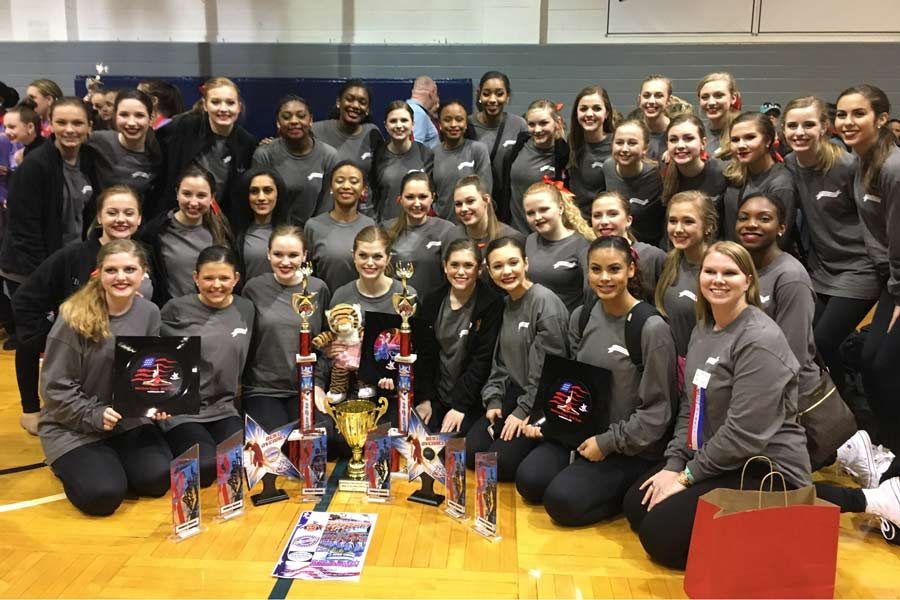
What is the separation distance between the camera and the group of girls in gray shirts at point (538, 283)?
10.4 feet

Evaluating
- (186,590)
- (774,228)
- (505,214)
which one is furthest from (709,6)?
(186,590)

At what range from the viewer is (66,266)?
4066 mm

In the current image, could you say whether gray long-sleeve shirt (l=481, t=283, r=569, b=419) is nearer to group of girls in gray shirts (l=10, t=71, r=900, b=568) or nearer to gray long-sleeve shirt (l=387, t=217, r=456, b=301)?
group of girls in gray shirts (l=10, t=71, r=900, b=568)

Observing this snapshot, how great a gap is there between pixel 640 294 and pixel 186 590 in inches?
94.9

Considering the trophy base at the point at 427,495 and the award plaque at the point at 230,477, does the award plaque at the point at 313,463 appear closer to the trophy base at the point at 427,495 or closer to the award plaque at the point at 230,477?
the award plaque at the point at 230,477

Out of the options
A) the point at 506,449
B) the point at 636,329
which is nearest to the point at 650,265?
the point at 636,329

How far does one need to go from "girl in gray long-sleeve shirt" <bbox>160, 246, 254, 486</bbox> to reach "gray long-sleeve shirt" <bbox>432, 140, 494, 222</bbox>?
5.88 feet

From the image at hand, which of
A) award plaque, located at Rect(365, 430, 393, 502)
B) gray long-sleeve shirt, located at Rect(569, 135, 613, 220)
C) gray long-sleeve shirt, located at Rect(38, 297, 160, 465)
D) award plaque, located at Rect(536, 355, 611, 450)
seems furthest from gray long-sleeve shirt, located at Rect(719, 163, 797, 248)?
gray long-sleeve shirt, located at Rect(38, 297, 160, 465)

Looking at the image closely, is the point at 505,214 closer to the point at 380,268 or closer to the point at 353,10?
the point at 380,268

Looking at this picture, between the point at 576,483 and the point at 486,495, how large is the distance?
1.53ft

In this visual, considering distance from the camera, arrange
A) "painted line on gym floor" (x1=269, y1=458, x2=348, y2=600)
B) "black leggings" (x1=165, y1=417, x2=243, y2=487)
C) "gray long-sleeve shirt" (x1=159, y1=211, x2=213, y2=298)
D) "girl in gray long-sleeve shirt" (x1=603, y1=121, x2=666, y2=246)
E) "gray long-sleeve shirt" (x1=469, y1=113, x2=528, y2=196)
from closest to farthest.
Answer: "painted line on gym floor" (x1=269, y1=458, x2=348, y2=600)
"black leggings" (x1=165, y1=417, x2=243, y2=487)
"gray long-sleeve shirt" (x1=159, y1=211, x2=213, y2=298)
"girl in gray long-sleeve shirt" (x1=603, y1=121, x2=666, y2=246)
"gray long-sleeve shirt" (x1=469, y1=113, x2=528, y2=196)

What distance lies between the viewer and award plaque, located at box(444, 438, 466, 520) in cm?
321

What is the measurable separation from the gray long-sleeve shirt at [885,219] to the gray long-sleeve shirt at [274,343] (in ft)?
9.67

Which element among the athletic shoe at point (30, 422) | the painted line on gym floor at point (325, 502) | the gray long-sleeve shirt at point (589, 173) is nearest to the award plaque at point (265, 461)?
the painted line on gym floor at point (325, 502)
